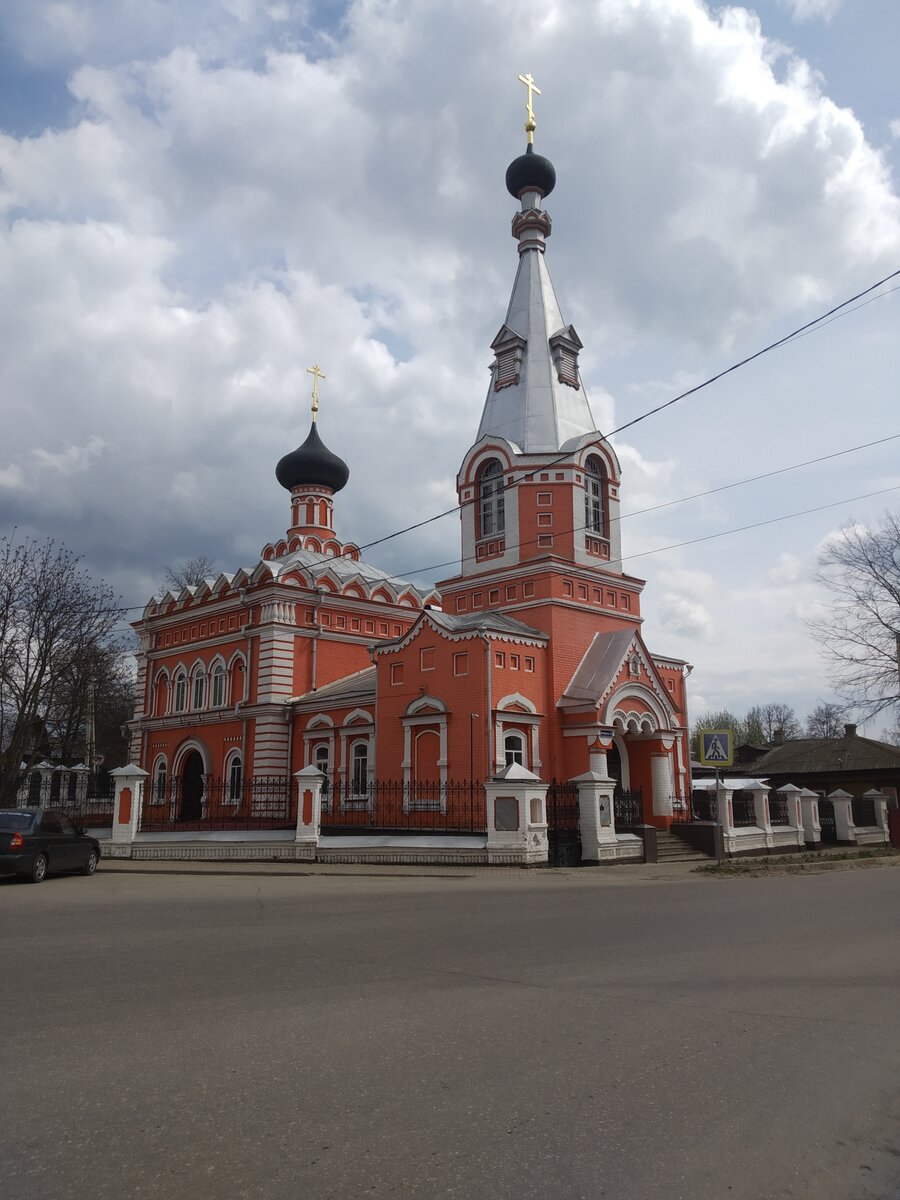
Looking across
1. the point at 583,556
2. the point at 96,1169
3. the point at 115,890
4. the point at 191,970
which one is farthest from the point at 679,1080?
the point at 583,556

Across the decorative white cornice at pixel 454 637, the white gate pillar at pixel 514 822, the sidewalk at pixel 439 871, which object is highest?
the decorative white cornice at pixel 454 637

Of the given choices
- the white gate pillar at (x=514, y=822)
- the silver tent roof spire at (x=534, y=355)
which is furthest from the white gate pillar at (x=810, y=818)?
the silver tent roof spire at (x=534, y=355)

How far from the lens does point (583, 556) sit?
2575 centimetres

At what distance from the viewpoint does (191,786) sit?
105ft

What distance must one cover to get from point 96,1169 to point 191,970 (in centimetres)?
365

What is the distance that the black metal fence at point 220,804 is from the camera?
24.8 meters

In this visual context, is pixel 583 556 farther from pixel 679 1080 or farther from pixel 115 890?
pixel 679 1080

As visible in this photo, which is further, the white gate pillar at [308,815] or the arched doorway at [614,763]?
the arched doorway at [614,763]

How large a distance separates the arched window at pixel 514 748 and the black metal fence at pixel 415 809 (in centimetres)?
133

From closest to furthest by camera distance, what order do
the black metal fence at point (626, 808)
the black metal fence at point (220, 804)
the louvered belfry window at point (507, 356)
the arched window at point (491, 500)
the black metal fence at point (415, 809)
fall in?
the black metal fence at point (415, 809)
the black metal fence at point (626, 808)
the black metal fence at point (220, 804)
the arched window at point (491, 500)
the louvered belfry window at point (507, 356)

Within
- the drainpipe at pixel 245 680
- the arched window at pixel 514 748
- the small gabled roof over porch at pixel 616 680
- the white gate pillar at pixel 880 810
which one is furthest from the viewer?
the drainpipe at pixel 245 680

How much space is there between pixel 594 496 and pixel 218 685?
1447 cm

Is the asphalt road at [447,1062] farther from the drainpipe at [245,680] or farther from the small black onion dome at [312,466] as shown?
the small black onion dome at [312,466]

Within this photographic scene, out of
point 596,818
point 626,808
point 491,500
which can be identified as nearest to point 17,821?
point 596,818
